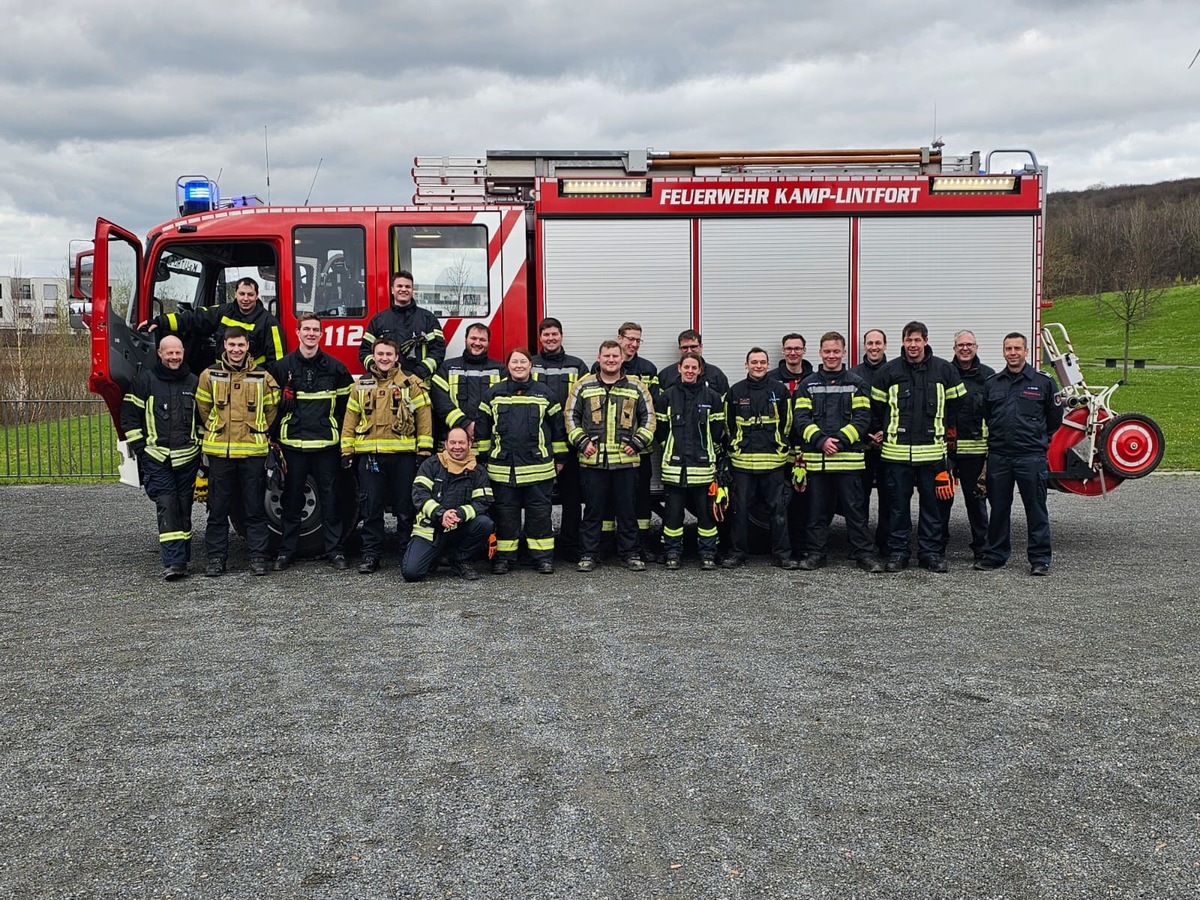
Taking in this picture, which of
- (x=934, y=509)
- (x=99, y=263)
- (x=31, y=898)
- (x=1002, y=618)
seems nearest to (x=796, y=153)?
(x=934, y=509)

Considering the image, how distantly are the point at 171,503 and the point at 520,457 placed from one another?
2526mm

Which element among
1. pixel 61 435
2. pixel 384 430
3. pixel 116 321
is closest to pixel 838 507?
pixel 384 430

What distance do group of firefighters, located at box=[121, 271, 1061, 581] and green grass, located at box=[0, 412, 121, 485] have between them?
23.8 feet

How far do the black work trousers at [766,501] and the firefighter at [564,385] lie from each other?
122cm

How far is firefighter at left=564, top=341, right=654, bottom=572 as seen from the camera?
7215 mm

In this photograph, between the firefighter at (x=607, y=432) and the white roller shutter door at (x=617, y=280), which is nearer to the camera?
the firefighter at (x=607, y=432)

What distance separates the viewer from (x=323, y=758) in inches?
153

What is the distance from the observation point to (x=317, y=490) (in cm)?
750

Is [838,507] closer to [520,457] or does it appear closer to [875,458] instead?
[875,458]

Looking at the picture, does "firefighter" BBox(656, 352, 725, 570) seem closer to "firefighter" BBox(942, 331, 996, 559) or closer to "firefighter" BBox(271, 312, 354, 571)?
"firefighter" BBox(942, 331, 996, 559)

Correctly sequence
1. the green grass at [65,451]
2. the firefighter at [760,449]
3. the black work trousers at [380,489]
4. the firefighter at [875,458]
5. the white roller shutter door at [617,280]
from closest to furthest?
1. the black work trousers at [380,489]
2. the firefighter at [760,449]
3. the firefighter at [875,458]
4. the white roller shutter door at [617,280]
5. the green grass at [65,451]

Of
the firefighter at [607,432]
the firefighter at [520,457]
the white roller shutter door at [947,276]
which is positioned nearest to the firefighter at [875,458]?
the white roller shutter door at [947,276]

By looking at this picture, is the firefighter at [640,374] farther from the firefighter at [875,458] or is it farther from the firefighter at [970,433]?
the firefighter at [970,433]

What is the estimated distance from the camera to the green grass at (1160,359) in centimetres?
1745
